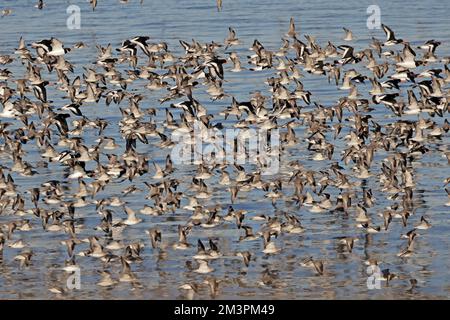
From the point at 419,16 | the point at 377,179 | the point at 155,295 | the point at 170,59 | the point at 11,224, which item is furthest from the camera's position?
the point at 419,16

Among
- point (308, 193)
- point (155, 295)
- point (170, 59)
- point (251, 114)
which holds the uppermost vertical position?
point (170, 59)

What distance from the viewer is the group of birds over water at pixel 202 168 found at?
29.6m

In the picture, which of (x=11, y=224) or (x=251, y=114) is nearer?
(x=11, y=224)

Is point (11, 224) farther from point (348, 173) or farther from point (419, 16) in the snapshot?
point (419, 16)

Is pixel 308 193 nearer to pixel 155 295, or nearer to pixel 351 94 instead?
pixel 155 295

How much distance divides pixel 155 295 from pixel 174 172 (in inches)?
402

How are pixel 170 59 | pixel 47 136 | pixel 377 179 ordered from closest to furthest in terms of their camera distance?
pixel 377 179
pixel 47 136
pixel 170 59

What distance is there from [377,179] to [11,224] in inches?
394

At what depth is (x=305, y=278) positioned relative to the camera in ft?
90.2

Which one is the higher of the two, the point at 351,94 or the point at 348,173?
the point at 351,94

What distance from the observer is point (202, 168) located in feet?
114

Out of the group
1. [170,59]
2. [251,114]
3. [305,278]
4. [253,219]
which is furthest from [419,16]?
[305,278]

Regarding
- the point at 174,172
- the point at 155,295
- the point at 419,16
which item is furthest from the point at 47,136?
the point at 419,16

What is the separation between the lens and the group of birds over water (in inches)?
1166
